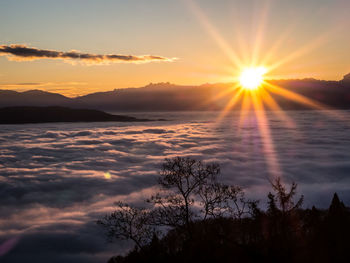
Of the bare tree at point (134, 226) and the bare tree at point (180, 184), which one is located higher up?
the bare tree at point (180, 184)

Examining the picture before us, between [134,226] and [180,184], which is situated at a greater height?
[180,184]

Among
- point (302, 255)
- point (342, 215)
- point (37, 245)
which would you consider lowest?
point (37, 245)

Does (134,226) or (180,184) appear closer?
(180,184)

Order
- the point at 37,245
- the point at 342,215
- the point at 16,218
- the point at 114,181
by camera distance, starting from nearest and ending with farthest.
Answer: the point at 342,215
the point at 37,245
the point at 16,218
the point at 114,181

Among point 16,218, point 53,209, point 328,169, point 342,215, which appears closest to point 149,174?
point 53,209

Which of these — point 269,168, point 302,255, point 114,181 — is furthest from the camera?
point 269,168

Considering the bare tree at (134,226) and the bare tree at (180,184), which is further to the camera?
the bare tree at (180,184)

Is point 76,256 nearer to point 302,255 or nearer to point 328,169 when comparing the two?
point 302,255

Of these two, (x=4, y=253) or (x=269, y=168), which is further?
(x=269, y=168)

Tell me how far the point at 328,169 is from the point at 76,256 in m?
133

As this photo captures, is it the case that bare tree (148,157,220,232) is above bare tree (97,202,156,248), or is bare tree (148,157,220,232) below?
above

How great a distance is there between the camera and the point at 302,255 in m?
31.2

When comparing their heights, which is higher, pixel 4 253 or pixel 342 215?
pixel 342 215

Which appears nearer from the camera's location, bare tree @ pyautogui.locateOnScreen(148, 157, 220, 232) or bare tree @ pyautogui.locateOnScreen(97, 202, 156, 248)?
bare tree @ pyautogui.locateOnScreen(97, 202, 156, 248)
